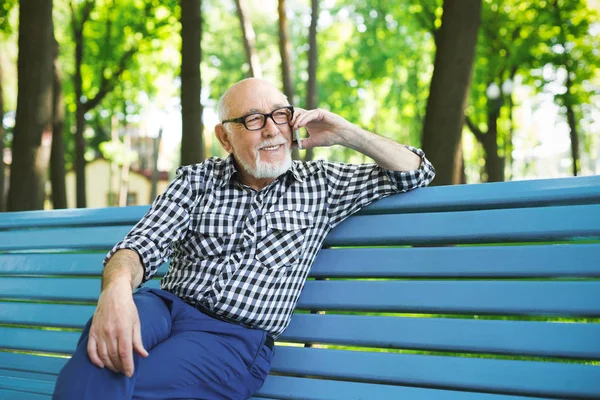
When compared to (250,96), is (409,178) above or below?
below

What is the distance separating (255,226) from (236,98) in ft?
2.18

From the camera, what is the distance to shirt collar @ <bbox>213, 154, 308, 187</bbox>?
→ 318 cm

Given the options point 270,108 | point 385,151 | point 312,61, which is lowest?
point 385,151

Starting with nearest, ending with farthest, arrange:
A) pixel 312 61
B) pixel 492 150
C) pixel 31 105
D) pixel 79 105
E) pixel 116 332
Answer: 1. pixel 116 332
2. pixel 31 105
3. pixel 312 61
4. pixel 79 105
5. pixel 492 150

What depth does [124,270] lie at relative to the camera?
107 inches

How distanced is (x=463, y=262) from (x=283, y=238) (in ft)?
2.59

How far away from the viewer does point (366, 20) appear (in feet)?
66.3

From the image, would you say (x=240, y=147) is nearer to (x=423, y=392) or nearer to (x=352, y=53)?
(x=423, y=392)

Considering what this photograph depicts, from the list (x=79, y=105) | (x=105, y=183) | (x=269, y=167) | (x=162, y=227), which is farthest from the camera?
(x=105, y=183)

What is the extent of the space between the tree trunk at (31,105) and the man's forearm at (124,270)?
5.70 m

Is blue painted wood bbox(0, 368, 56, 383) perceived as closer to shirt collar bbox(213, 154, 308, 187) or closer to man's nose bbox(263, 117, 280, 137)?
shirt collar bbox(213, 154, 308, 187)

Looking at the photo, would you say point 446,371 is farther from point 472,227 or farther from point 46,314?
point 46,314

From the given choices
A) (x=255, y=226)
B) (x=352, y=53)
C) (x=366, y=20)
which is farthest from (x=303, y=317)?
(x=352, y=53)

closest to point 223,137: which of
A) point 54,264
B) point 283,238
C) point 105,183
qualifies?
point 283,238
